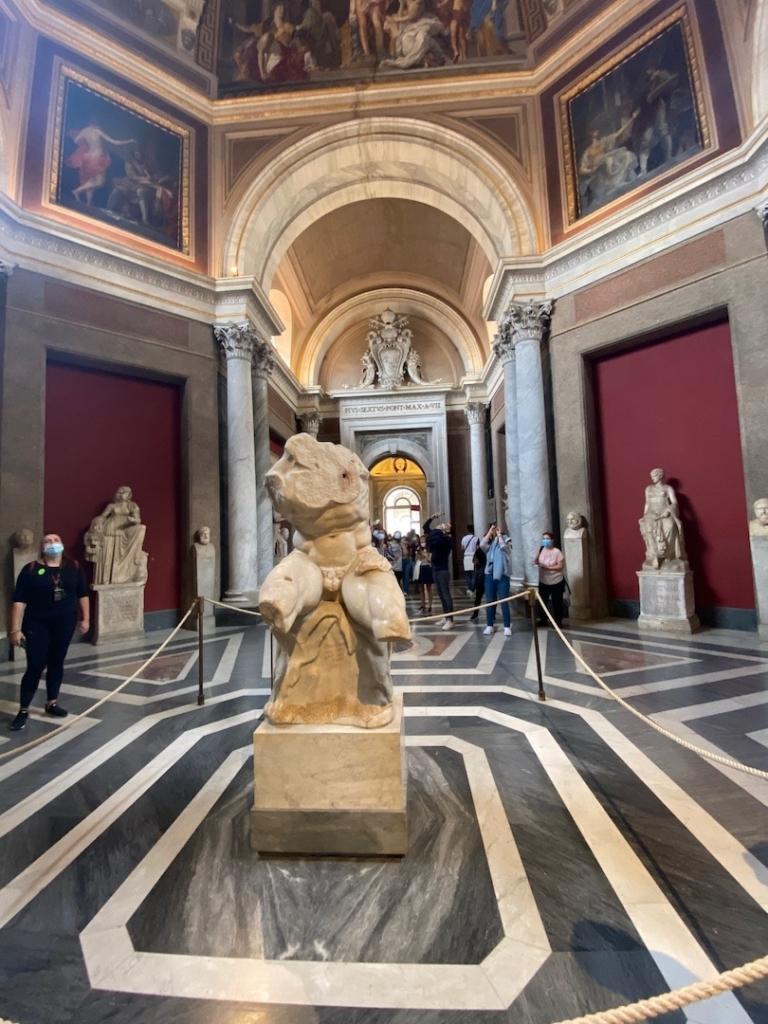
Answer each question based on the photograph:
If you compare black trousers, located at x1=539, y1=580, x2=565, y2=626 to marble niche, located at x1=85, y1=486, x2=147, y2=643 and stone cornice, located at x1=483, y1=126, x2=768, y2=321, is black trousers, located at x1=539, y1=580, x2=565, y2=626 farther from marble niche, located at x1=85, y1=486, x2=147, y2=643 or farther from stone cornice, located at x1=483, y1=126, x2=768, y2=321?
marble niche, located at x1=85, y1=486, x2=147, y2=643

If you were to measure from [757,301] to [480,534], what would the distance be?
29.5 feet

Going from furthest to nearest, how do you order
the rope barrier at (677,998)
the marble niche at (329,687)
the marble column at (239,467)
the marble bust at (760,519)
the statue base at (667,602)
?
the marble column at (239,467)
the statue base at (667,602)
the marble bust at (760,519)
the marble niche at (329,687)
the rope barrier at (677,998)

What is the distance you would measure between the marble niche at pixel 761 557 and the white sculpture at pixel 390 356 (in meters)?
11.1

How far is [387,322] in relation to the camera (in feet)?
51.8

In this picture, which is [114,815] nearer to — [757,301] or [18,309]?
[18,309]

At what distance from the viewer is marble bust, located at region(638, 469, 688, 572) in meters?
6.60

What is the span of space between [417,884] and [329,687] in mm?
772

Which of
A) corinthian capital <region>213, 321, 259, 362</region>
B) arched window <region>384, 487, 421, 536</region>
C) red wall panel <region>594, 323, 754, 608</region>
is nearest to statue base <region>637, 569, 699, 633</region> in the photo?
red wall panel <region>594, 323, 754, 608</region>

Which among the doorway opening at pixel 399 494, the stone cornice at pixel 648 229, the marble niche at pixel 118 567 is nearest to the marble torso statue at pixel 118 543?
the marble niche at pixel 118 567

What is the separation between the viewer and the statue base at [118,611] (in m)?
6.89

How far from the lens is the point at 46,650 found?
373cm

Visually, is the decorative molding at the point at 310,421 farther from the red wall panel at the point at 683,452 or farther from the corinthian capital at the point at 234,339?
the red wall panel at the point at 683,452

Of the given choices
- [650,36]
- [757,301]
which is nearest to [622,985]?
[757,301]

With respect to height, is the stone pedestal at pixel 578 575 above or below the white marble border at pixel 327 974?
above
